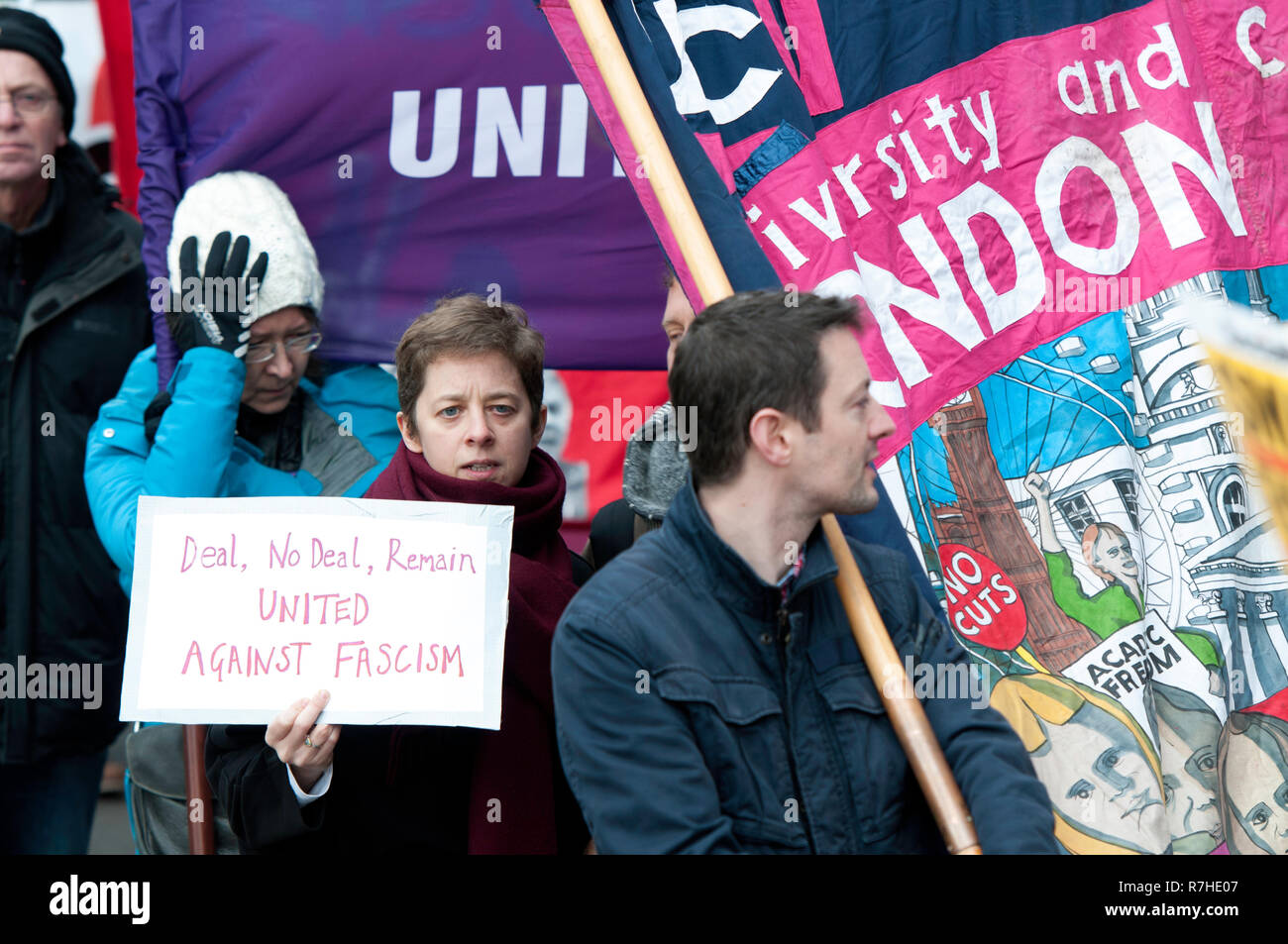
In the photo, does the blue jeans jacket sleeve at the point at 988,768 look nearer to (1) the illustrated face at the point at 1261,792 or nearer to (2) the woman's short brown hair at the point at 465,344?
(1) the illustrated face at the point at 1261,792

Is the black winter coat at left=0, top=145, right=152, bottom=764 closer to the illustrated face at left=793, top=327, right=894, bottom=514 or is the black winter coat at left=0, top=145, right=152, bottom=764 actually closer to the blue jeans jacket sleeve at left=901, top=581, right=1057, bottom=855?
the illustrated face at left=793, top=327, right=894, bottom=514

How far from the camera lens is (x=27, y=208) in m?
3.85

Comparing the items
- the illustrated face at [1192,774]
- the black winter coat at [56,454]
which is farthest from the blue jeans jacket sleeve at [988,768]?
the black winter coat at [56,454]

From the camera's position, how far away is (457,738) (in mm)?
2689

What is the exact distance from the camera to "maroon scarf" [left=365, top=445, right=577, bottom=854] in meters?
2.62

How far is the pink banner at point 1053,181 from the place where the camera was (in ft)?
10.1

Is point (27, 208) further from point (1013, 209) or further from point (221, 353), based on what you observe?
point (1013, 209)

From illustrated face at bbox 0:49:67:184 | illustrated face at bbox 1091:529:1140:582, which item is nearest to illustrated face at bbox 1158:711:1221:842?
illustrated face at bbox 1091:529:1140:582

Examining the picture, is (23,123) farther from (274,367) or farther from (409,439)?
(409,439)

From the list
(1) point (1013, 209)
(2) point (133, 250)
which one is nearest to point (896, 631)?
(1) point (1013, 209)

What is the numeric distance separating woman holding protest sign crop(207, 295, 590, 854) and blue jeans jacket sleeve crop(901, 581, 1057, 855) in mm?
784

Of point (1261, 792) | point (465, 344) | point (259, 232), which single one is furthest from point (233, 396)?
point (1261, 792)

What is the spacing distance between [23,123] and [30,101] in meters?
0.07

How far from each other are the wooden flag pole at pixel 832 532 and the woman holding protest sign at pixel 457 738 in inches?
17.7
